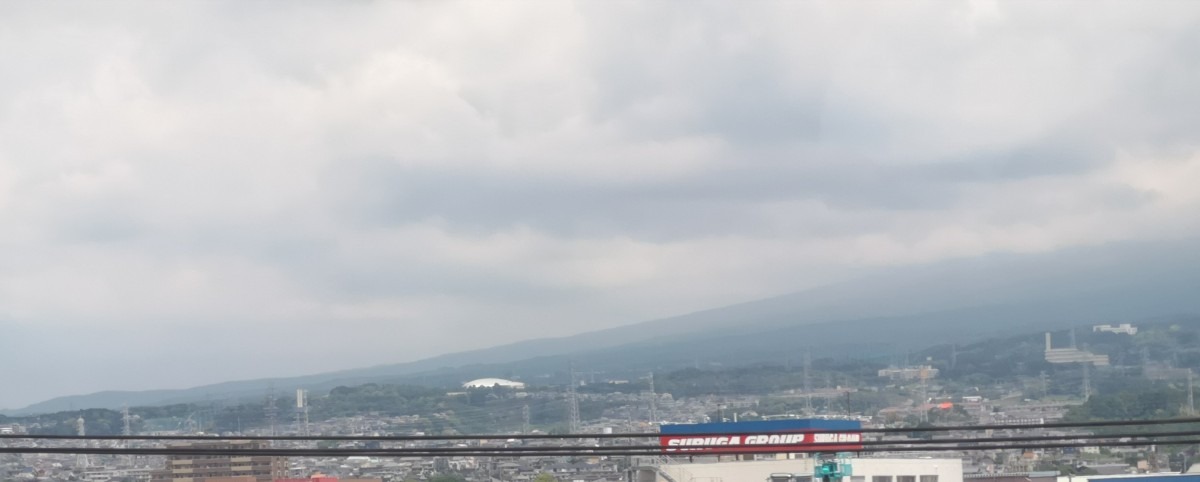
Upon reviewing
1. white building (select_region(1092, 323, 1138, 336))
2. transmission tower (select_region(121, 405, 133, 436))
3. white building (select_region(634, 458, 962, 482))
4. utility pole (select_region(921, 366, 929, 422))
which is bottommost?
white building (select_region(634, 458, 962, 482))

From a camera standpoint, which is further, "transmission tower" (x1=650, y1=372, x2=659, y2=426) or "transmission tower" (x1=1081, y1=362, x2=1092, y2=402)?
"transmission tower" (x1=650, y1=372, x2=659, y2=426)

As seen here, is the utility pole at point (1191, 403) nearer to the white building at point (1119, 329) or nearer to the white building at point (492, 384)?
the white building at point (1119, 329)

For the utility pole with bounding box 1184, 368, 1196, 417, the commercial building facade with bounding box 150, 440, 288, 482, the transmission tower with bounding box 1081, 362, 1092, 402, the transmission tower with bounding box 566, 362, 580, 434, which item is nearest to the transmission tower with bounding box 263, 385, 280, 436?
the transmission tower with bounding box 566, 362, 580, 434

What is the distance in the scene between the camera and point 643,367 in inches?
4759

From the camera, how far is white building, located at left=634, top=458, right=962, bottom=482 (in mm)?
42031

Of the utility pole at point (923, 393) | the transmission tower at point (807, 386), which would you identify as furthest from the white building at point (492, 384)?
the utility pole at point (923, 393)

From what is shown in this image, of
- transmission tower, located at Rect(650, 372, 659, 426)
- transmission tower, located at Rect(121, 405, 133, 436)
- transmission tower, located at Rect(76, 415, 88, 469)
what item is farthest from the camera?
transmission tower, located at Rect(650, 372, 659, 426)

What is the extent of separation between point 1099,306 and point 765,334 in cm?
4195

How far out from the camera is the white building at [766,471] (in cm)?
4203

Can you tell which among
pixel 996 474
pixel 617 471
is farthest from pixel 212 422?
pixel 996 474

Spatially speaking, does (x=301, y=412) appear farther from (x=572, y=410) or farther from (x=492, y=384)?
(x=492, y=384)

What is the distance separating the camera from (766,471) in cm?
4262

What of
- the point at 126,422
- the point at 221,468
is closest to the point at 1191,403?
the point at 126,422

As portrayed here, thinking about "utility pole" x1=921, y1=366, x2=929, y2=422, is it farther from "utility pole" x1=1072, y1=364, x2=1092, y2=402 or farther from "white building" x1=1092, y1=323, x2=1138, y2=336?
"white building" x1=1092, y1=323, x2=1138, y2=336
